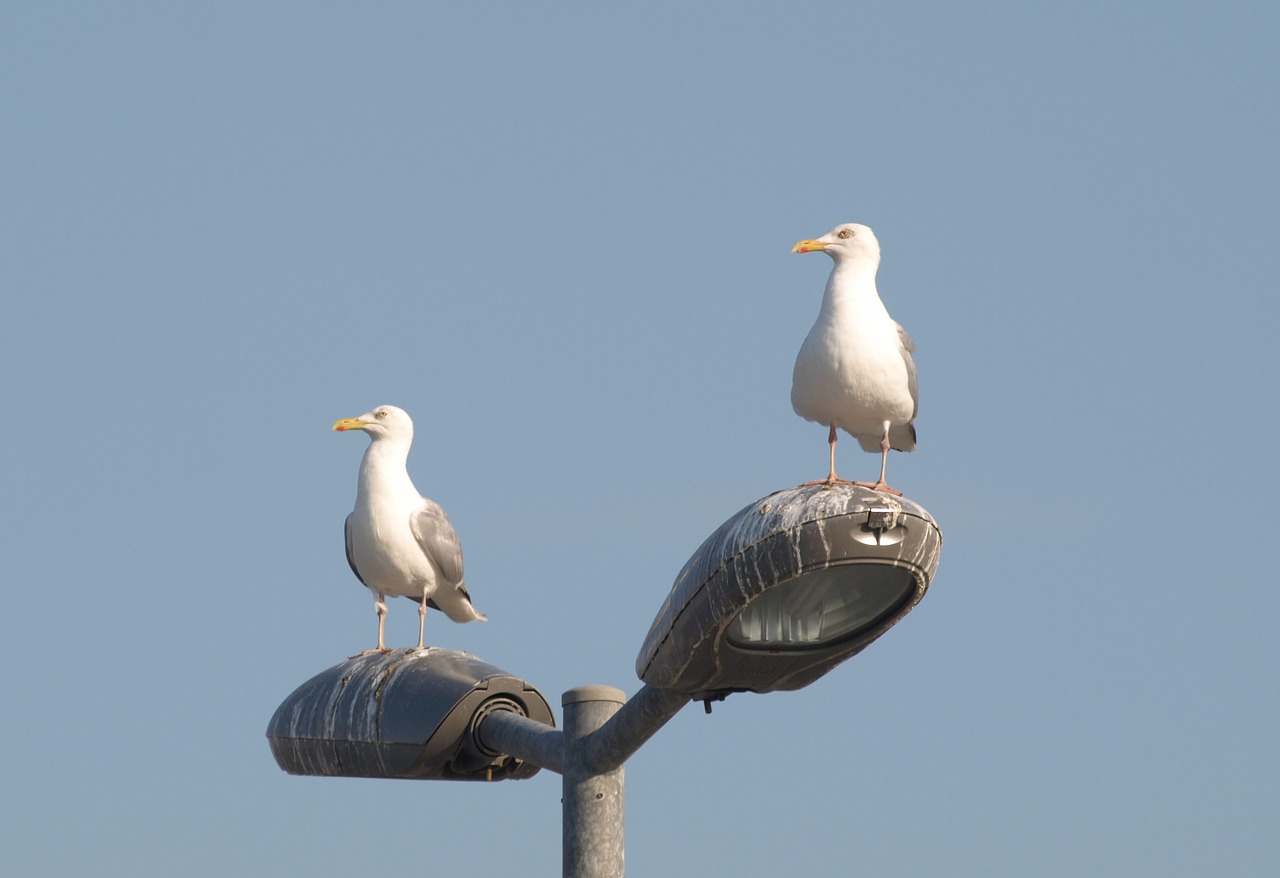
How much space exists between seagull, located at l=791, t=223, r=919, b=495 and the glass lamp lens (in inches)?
87.5

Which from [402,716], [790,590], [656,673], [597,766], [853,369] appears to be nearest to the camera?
[790,590]

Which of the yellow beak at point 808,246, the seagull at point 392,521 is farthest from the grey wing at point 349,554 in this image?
the yellow beak at point 808,246

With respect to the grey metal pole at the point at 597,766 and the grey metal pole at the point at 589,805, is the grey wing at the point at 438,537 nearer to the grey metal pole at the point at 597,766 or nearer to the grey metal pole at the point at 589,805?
the grey metal pole at the point at 597,766

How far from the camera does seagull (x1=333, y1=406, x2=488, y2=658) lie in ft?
49.1

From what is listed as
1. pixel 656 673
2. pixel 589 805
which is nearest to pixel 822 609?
pixel 656 673

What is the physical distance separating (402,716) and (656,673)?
234 cm

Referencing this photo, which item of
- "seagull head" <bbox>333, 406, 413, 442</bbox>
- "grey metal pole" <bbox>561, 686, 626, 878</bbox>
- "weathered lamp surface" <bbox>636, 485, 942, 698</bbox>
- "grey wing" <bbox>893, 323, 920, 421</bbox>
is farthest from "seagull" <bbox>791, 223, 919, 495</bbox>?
"seagull head" <bbox>333, 406, 413, 442</bbox>

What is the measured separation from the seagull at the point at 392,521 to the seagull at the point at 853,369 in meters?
6.34

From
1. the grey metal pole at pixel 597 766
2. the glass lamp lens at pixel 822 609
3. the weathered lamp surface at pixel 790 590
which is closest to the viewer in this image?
the weathered lamp surface at pixel 790 590

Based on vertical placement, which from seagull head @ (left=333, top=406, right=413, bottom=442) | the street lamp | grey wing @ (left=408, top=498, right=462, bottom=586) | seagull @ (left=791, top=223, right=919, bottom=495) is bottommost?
the street lamp

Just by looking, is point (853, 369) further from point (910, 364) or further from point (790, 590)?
point (790, 590)

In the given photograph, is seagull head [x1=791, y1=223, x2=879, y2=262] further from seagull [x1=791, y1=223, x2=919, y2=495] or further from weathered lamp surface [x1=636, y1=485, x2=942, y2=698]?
weathered lamp surface [x1=636, y1=485, x2=942, y2=698]

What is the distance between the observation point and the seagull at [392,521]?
15.0m

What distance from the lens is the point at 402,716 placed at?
839 centimetres
